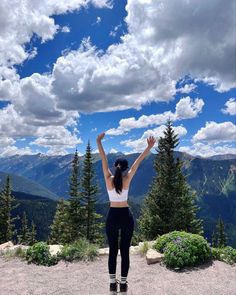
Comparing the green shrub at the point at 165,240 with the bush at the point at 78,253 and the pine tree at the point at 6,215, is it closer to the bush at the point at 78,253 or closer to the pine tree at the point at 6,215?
the bush at the point at 78,253

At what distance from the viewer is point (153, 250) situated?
1362 centimetres

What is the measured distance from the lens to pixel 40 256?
42.5 feet

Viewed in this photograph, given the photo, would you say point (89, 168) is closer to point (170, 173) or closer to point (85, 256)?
point (170, 173)

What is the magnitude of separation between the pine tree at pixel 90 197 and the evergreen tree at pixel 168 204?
12334 mm

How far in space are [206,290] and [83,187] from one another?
38405 millimetres

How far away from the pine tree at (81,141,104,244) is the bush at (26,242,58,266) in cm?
3267

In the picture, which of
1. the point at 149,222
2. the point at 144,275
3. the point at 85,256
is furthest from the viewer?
the point at 149,222

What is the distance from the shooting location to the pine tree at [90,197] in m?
46.1

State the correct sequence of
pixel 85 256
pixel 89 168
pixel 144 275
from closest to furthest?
pixel 144 275 → pixel 85 256 → pixel 89 168

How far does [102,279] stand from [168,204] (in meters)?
23.3

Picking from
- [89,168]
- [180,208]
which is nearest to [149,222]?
[180,208]

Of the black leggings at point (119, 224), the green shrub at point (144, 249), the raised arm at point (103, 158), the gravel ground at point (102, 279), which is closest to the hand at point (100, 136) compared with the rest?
the raised arm at point (103, 158)

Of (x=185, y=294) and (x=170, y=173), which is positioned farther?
(x=170, y=173)

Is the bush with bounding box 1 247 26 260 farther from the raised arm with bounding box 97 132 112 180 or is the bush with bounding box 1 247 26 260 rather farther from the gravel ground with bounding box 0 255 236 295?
the raised arm with bounding box 97 132 112 180
